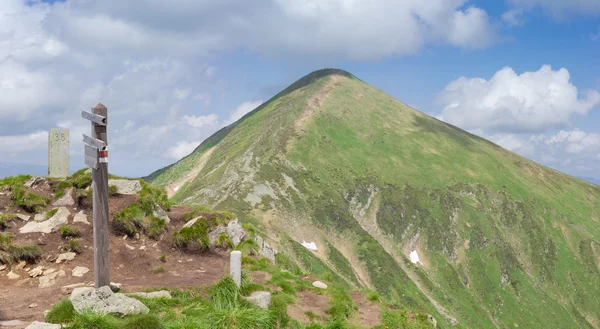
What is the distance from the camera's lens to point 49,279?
67.8ft

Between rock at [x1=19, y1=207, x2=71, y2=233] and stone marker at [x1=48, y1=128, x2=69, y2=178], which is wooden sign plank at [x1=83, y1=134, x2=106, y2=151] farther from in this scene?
stone marker at [x1=48, y1=128, x2=69, y2=178]

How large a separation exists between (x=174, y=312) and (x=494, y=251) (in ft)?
469

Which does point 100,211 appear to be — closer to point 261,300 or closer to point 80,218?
point 261,300

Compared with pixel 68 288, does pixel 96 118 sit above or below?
above

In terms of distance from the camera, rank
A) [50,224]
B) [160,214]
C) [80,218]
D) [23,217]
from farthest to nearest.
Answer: [160,214]
[80,218]
[23,217]
[50,224]

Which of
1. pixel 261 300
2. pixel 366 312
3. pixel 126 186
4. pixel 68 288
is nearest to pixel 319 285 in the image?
pixel 366 312

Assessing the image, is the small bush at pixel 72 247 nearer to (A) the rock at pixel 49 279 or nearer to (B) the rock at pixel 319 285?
(A) the rock at pixel 49 279

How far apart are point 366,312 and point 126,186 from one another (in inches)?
639

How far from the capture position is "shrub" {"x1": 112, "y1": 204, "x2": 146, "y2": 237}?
25.7 metres

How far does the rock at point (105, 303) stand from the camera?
14109mm

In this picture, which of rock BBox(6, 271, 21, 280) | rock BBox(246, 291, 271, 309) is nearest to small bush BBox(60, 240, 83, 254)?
rock BBox(6, 271, 21, 280)

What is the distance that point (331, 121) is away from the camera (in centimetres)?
18575

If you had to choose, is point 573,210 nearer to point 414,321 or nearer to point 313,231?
point 313,231

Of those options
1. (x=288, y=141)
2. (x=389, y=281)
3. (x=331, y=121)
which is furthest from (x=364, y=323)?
(x=331, y=121)
